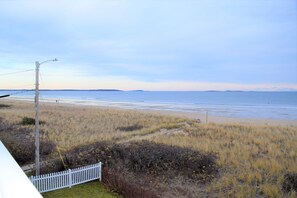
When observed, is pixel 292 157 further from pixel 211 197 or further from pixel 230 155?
pixel 211 197

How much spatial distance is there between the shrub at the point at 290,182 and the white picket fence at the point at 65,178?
8.56 meters

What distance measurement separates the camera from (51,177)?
36.2 feet

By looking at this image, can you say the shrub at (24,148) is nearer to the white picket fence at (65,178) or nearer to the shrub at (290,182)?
the white picket fence at (65,178)

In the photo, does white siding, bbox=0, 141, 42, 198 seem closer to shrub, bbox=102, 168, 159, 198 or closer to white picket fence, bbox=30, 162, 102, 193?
white picket fence, bbox=30, 162, 102, 193

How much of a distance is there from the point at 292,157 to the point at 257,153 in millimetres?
2089

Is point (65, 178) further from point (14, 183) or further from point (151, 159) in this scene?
point (14, 183)

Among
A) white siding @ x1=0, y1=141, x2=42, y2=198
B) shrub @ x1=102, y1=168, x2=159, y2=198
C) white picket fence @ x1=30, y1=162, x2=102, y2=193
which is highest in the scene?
white siding @ x1=0, y1=141, x2=42, y2=198

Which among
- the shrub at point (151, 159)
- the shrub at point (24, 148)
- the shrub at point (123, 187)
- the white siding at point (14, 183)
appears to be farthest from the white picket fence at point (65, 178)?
the white siding at point (14, 183)

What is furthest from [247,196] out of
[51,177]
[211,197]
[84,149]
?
[84,149]

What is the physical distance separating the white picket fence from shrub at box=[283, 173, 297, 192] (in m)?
8.56

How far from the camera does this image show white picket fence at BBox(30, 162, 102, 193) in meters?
10.8

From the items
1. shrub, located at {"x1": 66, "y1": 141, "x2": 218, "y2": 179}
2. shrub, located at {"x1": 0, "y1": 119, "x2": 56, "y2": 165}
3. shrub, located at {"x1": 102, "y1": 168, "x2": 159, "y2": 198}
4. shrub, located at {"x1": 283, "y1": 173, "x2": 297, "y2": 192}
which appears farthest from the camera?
shrub, located at {"x1": 0, "y1": 119, "x2": 56, "y2": 165}

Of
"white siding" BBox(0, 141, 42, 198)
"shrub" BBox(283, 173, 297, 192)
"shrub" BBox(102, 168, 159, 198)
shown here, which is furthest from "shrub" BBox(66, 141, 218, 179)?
"white siding" BBox(0, 141, 42, 198)

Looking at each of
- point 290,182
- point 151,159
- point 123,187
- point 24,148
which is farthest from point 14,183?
point 24,148
